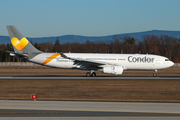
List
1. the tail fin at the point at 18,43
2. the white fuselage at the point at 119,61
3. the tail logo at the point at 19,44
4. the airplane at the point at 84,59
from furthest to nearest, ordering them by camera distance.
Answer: the tail logo at the point at 19,44 < the tail fin at the point at 18,43 < the white fuselage at the point at 119,61 < the airplane at the point at 84,59

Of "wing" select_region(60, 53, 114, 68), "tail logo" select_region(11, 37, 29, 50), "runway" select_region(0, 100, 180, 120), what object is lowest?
"runway" select_region(0, 100, 180, 120)

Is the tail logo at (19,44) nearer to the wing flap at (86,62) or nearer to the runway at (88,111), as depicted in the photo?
the wing flap at (86,62)

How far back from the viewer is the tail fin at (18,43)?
37625 millimetres

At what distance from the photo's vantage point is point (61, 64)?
37000mm

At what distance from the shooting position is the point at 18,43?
3781cm

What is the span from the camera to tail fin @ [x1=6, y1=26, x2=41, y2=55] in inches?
1481

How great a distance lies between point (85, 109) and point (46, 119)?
9.85ft

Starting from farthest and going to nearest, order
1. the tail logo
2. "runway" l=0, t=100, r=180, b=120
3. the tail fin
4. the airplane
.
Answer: the tail logo → the tail fin → the airplane → "runway" l=0, t=100, r=180, b=120

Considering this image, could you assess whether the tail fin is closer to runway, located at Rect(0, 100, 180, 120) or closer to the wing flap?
the wing flap

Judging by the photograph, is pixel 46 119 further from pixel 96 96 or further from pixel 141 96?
pixel 141 96

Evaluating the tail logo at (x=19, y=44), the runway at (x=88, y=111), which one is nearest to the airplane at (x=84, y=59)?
the tail logo at (x=19, y=44)

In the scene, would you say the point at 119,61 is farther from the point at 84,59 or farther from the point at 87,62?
the point at 84,59

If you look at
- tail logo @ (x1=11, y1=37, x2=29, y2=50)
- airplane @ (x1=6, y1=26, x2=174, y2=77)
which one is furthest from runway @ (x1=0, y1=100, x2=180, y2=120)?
tail logo @ (x1=11, y1=37, x2=29, y2=50)

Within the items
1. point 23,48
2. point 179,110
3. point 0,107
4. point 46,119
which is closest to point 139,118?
point 179,110
